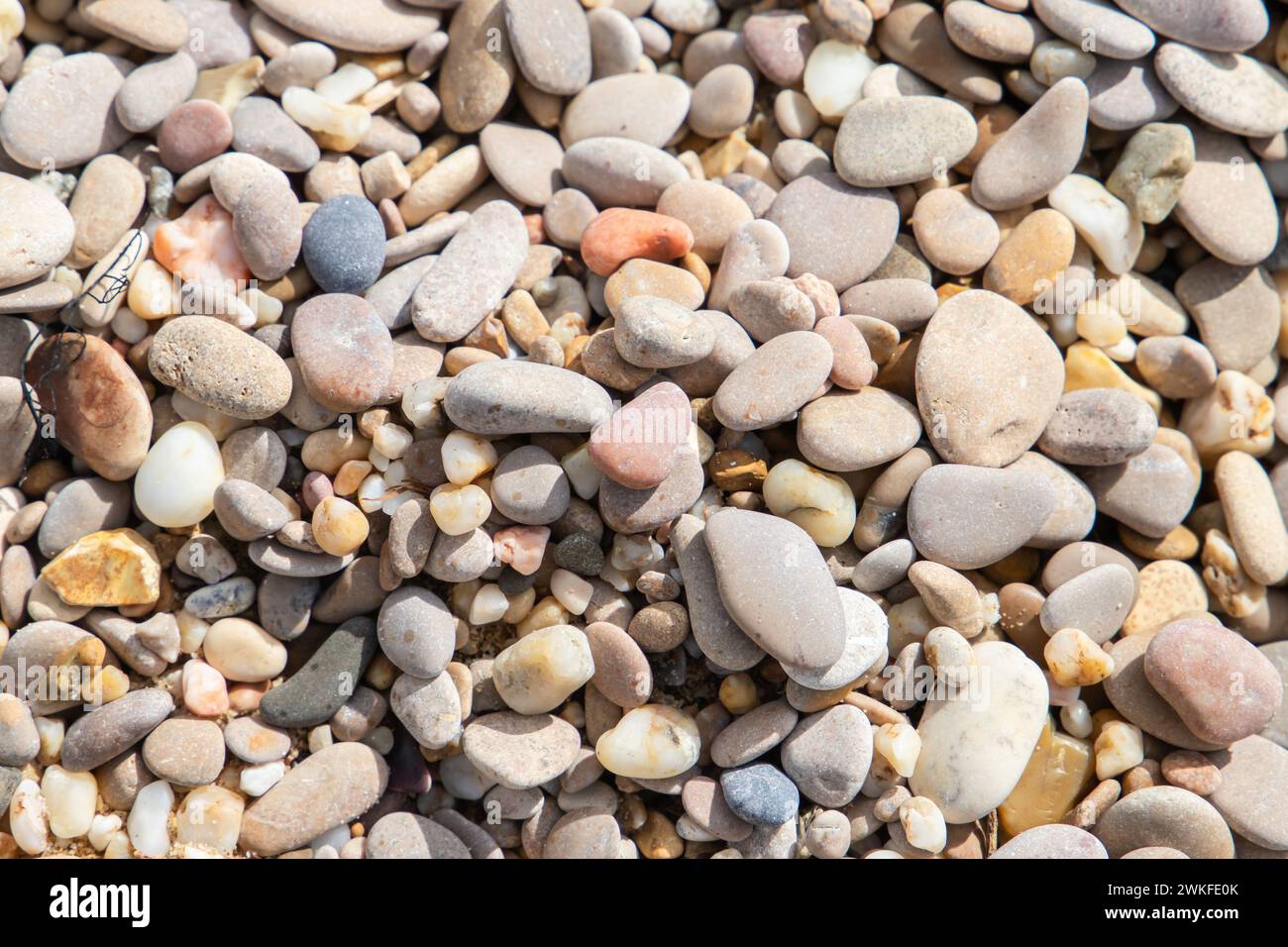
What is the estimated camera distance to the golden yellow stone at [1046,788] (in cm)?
235

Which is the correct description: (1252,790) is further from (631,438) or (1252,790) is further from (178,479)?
(178,479)

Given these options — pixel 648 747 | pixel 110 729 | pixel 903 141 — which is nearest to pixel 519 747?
pixel 648 747

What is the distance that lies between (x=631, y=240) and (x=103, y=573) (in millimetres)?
1500

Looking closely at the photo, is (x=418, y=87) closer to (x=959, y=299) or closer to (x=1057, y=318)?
(x=959, y=299)

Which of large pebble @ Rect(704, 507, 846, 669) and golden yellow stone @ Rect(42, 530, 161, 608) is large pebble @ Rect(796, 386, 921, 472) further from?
golden yellow stone @ Rect(42, 530, 161, 608)

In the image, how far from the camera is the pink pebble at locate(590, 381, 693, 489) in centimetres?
220

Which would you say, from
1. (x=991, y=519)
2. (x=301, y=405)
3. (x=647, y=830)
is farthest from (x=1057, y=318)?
(x=301, y=405)

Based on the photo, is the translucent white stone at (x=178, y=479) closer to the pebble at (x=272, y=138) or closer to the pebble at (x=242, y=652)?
the pebble at (x=242, y=652)

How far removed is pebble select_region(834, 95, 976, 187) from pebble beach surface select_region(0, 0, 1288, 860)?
0.04ft

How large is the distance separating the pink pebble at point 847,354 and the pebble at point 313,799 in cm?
144

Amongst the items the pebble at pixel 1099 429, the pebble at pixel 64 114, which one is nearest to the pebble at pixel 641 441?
the pebble at pixel 1099 429

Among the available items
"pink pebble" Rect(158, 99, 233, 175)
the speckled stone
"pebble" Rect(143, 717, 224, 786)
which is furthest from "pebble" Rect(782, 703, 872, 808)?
"pink pebble" Rect(158, 99, 233, 175)

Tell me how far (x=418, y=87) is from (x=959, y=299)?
5.10ft

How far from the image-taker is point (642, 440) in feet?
7.26
